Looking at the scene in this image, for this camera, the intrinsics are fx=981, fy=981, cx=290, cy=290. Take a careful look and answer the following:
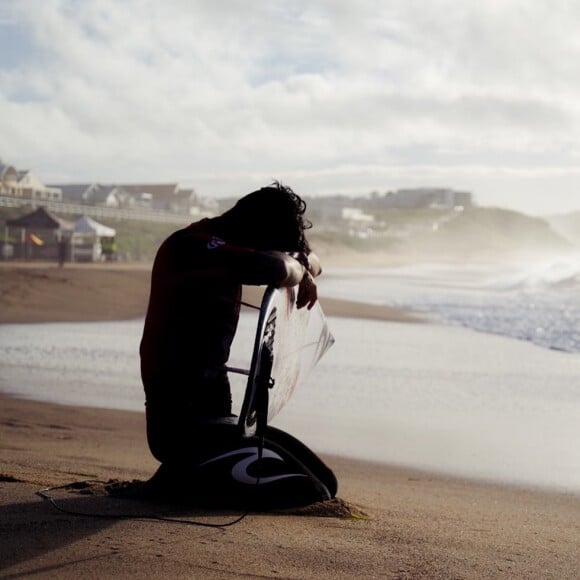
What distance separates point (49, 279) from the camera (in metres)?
22.5

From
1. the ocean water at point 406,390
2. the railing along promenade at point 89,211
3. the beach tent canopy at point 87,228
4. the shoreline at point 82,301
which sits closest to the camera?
the ocean water at point 406,390

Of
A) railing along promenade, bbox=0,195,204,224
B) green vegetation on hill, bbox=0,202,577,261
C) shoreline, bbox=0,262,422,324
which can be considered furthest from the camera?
green vegetation on hill, bbox=0,202,577,261

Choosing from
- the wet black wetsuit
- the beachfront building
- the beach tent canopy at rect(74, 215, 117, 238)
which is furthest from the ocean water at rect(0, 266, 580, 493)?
the beachfront building

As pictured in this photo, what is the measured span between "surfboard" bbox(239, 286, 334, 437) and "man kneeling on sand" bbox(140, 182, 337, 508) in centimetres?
9

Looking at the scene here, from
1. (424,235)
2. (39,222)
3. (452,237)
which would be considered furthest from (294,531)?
(452,237)

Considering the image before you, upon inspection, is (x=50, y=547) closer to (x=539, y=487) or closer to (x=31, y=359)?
(x=539, y=487)

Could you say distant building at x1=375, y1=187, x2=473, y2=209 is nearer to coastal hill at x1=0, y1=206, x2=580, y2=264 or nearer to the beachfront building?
coastal hill at x1=0, y1=206, x2=580, y2=264

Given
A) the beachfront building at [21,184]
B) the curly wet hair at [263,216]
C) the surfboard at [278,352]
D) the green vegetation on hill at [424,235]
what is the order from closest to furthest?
the surfboard at [278,352], the curly wet hair at [263,216], the green vegetation on hill at [424,235], the beachfront building at [21,184]

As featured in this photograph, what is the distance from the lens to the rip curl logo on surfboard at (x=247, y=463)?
354 centimetres

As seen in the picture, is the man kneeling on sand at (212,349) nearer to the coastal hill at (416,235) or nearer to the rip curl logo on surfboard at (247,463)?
Answer: the rip curl logo on surfboard at (247,463)

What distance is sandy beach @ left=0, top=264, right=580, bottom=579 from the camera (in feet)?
9.53

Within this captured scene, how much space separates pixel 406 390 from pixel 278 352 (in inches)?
221

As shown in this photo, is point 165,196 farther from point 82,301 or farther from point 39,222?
point 82,301

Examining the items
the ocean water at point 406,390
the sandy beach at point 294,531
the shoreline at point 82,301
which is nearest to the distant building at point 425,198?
the shoreline at point 82,301
